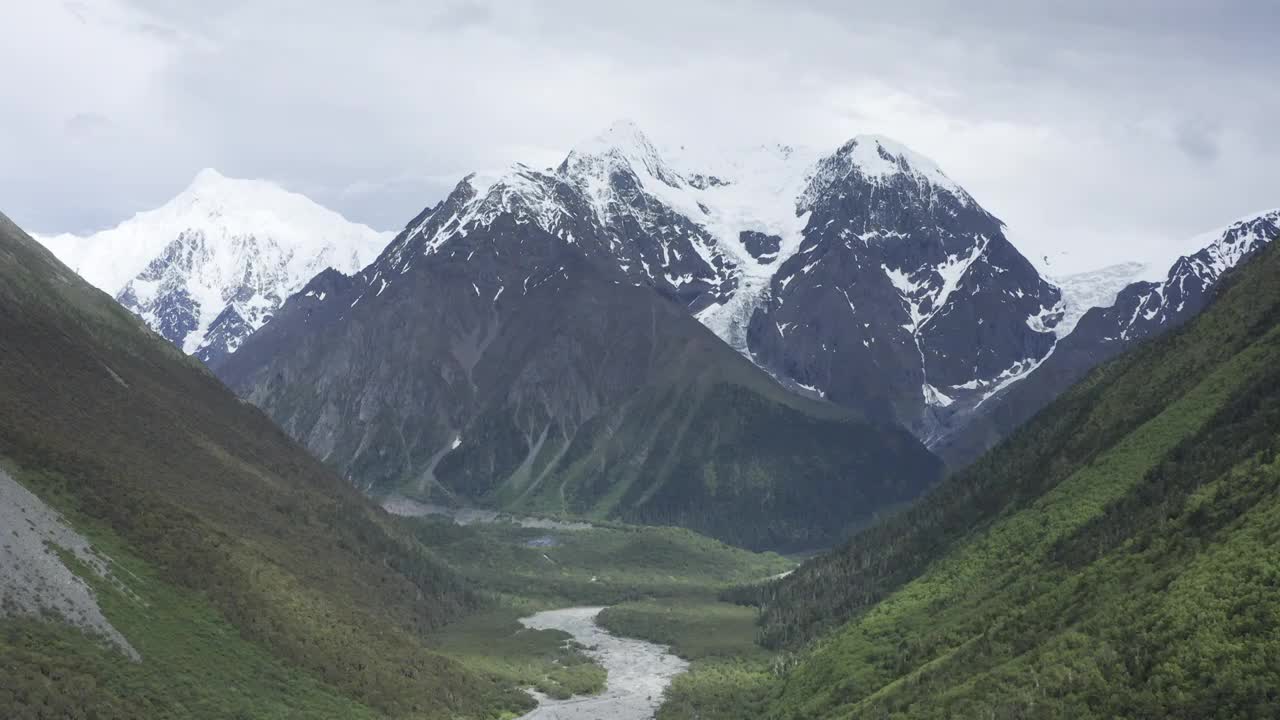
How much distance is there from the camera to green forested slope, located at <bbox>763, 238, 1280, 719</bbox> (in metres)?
90.1

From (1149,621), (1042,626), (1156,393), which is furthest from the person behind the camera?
(1156,393)

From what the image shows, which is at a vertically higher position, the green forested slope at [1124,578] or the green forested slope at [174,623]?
the green forested slope at [1124,578]

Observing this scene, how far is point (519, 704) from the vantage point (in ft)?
600

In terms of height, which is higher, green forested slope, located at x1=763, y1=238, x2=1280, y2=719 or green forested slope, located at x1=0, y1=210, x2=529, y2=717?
green forested slope, located at x1=763, y1=238, x2=1280, y2=719

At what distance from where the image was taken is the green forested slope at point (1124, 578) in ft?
296

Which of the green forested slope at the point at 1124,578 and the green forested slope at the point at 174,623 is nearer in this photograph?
the green forested slope at the point at 1124,578

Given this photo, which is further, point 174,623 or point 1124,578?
point 174,623

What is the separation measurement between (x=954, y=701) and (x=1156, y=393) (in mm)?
83373

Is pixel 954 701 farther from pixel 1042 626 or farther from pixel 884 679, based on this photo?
pixel 884 679

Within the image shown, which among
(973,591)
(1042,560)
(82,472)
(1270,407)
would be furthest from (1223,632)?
(82,472)

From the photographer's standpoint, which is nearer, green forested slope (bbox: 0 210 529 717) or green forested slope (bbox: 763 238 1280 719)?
green forested slope (bbox: 763 238 1280 719)

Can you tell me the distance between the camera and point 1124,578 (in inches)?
4528

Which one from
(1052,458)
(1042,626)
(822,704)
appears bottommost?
(822,704)

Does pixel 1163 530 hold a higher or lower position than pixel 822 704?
higher
